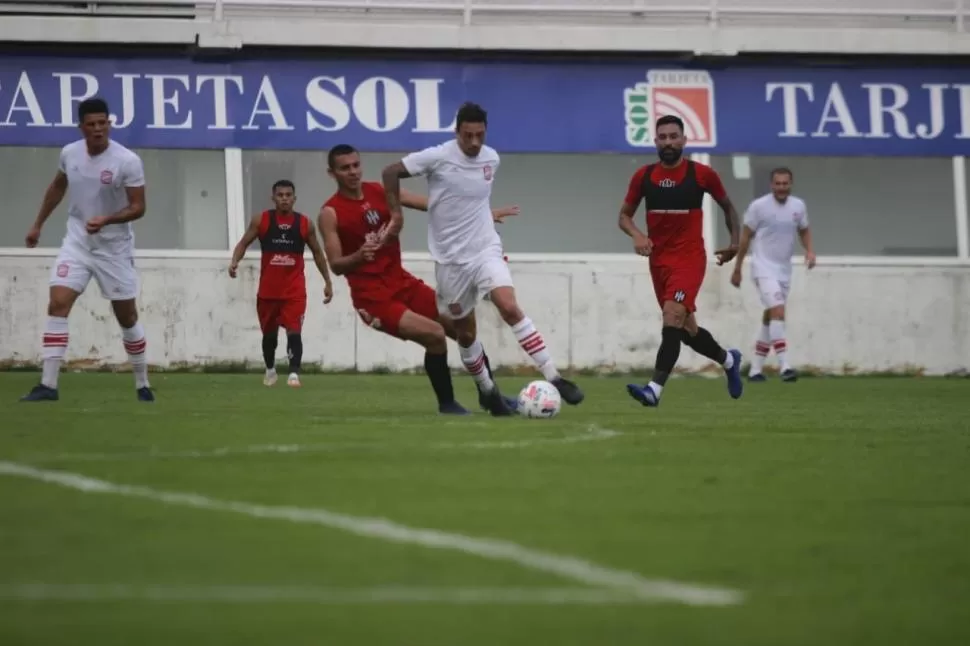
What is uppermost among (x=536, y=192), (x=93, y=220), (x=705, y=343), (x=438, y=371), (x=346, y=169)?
(x=536, y=192)

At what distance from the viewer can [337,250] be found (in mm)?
13000

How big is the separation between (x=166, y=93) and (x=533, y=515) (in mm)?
17502

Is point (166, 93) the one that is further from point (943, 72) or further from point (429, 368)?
point (429, 368)

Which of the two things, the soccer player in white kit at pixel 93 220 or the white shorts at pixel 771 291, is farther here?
the white shorts at pixel 771 291

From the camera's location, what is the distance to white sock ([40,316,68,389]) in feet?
47.7

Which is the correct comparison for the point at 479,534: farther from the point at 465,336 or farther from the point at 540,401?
the point at 465,336

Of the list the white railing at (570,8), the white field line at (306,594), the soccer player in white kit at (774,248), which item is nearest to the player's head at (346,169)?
the white field line at (306,594)

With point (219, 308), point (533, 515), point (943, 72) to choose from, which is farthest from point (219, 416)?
point (943, 72)

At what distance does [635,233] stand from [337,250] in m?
2.20

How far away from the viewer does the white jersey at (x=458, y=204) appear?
1300cm

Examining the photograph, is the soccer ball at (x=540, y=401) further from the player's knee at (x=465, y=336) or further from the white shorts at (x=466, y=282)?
the white shorts at (x=466, y=282)

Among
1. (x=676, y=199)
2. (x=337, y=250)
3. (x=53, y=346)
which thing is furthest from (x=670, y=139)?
(x=53, y=346)

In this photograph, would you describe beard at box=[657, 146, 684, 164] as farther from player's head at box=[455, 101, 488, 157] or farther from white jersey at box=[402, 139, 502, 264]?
player's head at box=[455, 101, 488, 157]

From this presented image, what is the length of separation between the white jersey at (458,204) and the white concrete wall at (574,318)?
989 centimetres
